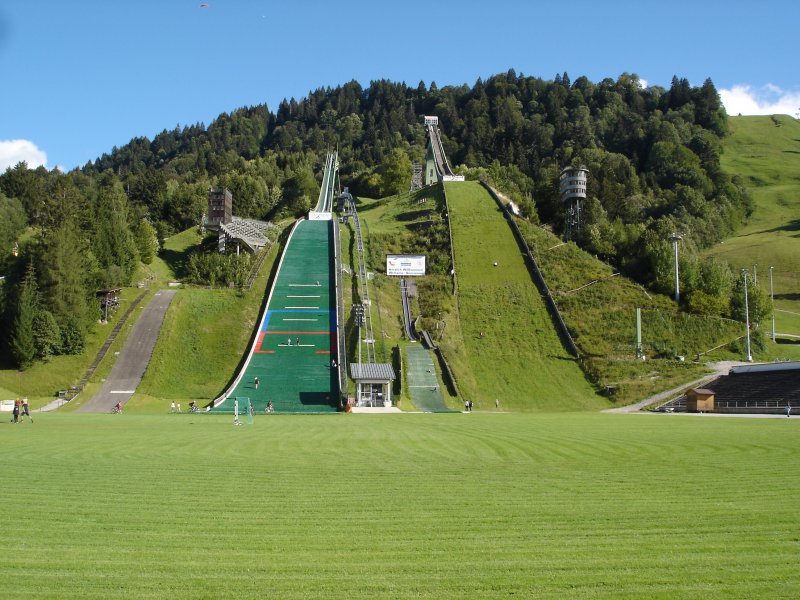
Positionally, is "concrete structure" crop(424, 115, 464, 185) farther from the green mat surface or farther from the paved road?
the green mat surface

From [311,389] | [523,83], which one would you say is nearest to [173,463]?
[311,389]

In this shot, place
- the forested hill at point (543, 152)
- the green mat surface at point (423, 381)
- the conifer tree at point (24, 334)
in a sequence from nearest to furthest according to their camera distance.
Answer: the green mat surface at point (423, 381) → the conifer tree at point (24, 334) → the forested hill at point (543, 152)

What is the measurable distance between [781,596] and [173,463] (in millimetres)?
10774

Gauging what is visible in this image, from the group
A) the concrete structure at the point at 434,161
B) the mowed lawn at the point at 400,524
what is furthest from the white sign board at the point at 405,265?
the concrete structure at the point at 434,161

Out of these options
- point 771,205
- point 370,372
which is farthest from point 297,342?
point 771,205

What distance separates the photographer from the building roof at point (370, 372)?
129ft

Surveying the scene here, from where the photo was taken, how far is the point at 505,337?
5044 centimetres

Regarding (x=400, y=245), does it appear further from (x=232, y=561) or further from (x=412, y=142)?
(x=412, y=142)

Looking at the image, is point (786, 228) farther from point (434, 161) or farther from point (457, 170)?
point (434, 161)

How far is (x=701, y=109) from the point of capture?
152875 mm

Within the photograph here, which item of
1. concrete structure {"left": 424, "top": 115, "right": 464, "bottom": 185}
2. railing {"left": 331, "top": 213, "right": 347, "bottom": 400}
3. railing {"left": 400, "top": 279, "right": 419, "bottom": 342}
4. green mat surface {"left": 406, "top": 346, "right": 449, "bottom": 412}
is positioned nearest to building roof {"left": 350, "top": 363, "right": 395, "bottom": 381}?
railing {"left": 331, "top": 213, "right": 347, "bottom": 400}

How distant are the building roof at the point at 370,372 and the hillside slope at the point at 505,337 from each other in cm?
585

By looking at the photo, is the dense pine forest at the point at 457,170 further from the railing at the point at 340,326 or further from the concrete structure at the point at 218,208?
the railing at the point at 340,326

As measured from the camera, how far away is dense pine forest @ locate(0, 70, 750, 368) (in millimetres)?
50906
